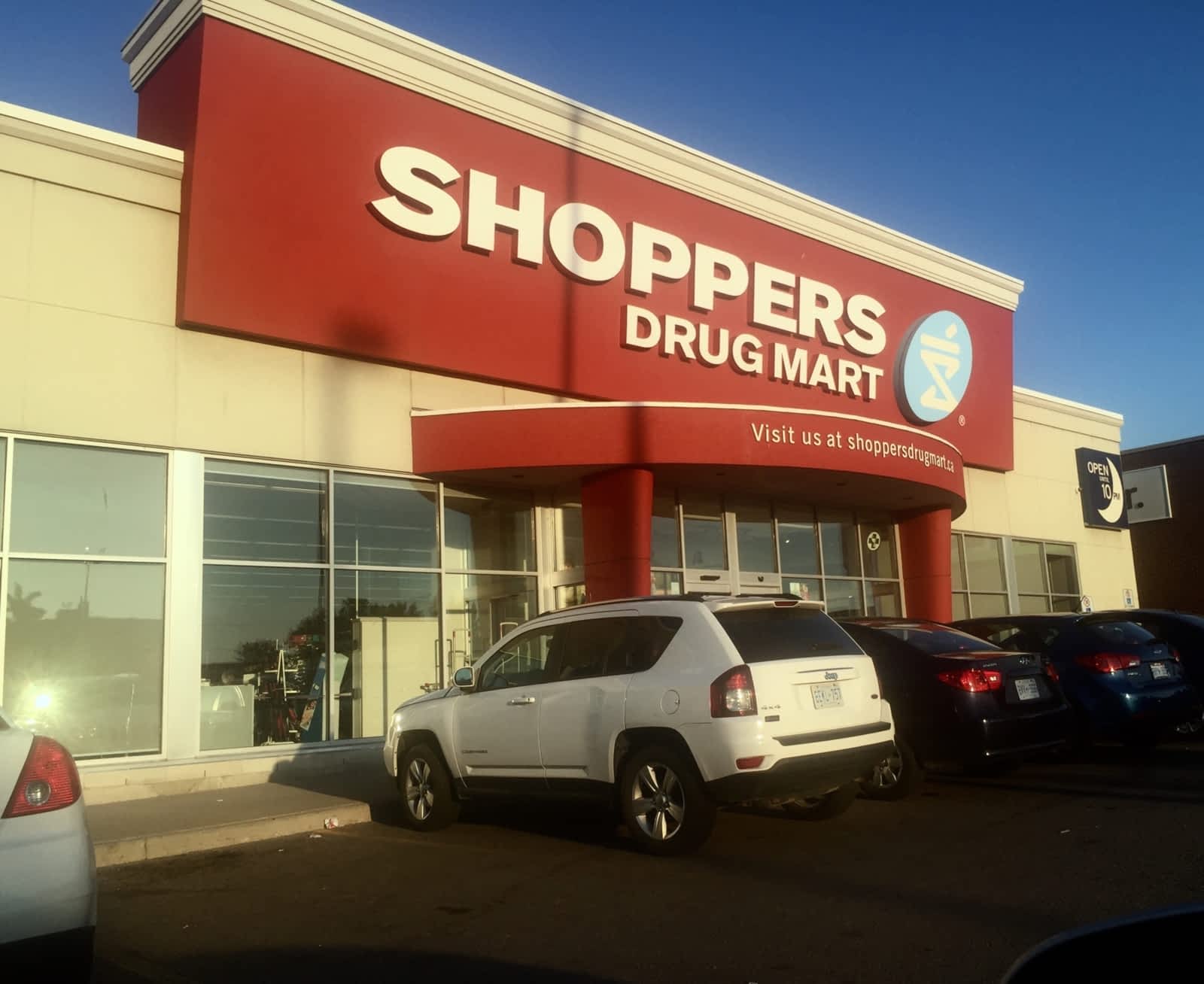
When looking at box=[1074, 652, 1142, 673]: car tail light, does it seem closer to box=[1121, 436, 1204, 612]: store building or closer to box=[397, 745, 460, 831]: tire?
box=[397, 745, 460, 831]: tire

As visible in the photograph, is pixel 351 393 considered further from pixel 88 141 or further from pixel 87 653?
pixel 87 653

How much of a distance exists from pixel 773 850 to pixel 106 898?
4.53 metres

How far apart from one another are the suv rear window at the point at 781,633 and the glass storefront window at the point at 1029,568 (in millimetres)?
18157

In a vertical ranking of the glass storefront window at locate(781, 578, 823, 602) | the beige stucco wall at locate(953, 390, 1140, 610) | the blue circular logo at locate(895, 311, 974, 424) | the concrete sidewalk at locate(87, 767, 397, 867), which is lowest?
the concrete sidewalk at locate(87, 767, 397, 867)

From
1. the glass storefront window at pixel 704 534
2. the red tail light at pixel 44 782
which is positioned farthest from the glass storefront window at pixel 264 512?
the red tail light at pixel 44 782

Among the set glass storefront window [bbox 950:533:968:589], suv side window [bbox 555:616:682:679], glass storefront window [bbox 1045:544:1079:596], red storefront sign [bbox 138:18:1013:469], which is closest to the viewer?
suv side window [bbox 555:616:682:679]

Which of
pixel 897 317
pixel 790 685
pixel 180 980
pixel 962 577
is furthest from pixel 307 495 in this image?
pixel 962 577

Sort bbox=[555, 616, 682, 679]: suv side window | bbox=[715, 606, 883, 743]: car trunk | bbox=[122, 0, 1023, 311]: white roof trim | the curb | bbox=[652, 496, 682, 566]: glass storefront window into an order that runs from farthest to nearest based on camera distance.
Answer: bbox=[652, 496, 682, 566]: glass storefront window
bbox=[122, 0, 1023, 311]: white roof trim
the curb
bbox=[555, 616, 682, 679]: suv side window
bbox=[715, 606, 883, 743]: car trunk

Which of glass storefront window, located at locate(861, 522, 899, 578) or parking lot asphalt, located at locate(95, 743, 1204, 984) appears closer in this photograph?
parking lot asphalt, located at locate(95, 743, 1204, 984)

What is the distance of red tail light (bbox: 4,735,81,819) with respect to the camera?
4418 millimetres

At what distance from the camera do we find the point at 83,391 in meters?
Result: 12.2

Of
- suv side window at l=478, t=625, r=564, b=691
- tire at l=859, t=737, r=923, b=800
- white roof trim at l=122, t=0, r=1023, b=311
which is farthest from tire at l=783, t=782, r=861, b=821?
white roof trim at l=122, t=0, r=1023, b=311

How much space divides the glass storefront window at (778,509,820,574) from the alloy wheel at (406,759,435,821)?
426 inches

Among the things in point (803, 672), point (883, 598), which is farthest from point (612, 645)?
point (883, 598)
